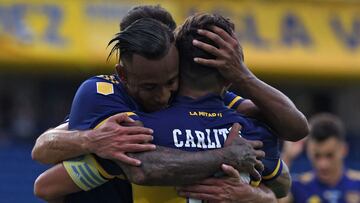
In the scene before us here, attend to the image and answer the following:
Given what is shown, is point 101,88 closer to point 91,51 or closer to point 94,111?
point 94,111

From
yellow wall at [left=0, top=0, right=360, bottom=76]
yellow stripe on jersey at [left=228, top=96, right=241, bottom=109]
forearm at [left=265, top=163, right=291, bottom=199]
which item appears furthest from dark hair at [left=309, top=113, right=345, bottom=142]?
yellow wall at [left=0, top=0, right=360, bottom=76]

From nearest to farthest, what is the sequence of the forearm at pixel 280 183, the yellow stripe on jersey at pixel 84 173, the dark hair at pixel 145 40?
the dark hair at pixel 145 40 < the yellow stripe on jersey at pixel 84 173 < the forearm at pixel 280 183

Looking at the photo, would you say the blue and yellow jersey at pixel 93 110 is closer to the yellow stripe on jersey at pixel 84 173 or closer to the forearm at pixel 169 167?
the yellow stripe on jersey at pixel 84 173

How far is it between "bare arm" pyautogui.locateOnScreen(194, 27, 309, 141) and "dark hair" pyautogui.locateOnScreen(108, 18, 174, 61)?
5.9 inches

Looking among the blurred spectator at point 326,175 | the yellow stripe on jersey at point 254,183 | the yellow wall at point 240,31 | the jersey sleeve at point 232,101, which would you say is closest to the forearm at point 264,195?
the yellow stripe on jersey at point 254,183

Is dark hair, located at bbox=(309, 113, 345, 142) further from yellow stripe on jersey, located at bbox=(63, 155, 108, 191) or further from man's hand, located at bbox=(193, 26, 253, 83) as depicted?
yellow stripe on jersey, located at bbox=(63, 155, 108, 191)

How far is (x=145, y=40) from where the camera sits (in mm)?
3984

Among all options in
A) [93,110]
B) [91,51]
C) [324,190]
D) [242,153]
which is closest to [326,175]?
[324,190]

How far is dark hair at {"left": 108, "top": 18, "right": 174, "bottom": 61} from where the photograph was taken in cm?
396

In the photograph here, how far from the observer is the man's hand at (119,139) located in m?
4.00

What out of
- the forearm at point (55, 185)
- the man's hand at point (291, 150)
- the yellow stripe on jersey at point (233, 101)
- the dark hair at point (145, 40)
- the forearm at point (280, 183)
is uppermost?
the dark hair at point (145, 40)

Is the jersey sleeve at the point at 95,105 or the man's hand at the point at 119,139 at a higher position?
the jersey sleeve at the point at 95,105

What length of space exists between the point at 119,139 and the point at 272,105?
2.22ft

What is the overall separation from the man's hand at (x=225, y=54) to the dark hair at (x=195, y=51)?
0.03 meters
